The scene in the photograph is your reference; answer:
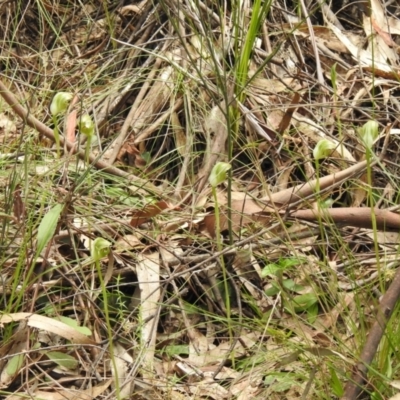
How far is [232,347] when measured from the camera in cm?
174

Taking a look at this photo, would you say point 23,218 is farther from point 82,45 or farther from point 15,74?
point 82,45

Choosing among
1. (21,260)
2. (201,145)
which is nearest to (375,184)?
(201,145)

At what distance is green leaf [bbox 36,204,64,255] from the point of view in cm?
175

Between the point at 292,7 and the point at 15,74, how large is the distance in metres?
1.02

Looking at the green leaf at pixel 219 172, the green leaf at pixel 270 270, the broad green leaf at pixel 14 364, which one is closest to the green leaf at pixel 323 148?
the green leaf at pixel 219 172

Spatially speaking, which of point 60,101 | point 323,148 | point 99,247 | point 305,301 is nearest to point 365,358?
point 305,301

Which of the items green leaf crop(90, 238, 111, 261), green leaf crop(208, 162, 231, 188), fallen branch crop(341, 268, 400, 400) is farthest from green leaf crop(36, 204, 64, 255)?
fallen branch crop(341, 268, 400, 400)

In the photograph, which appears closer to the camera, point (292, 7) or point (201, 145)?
point (201, 145)

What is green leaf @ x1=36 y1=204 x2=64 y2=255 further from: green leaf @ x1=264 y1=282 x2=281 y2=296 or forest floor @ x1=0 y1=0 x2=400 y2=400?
green leaf @ x1=264 y1=282 x2=281 y2=296

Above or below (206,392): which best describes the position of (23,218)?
above

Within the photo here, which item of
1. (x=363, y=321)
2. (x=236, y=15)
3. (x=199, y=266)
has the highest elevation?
(x=236, y=15)

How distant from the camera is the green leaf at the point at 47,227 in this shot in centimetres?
175

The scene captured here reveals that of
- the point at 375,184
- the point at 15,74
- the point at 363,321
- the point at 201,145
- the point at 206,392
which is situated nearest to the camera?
the point at 363,321

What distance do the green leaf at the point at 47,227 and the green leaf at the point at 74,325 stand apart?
8.1 inches
